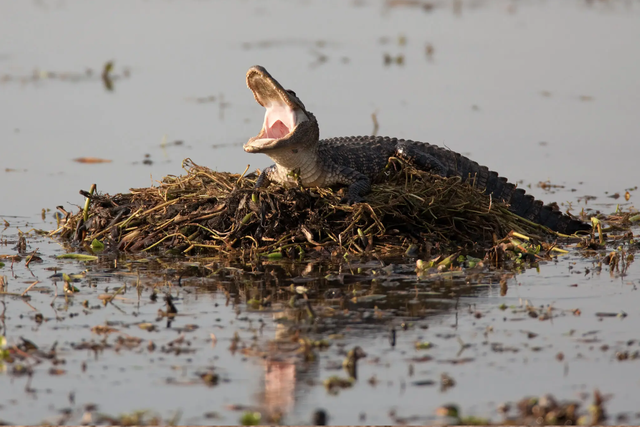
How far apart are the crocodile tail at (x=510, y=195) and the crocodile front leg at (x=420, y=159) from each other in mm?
238

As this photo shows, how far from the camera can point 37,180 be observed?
1102 cm

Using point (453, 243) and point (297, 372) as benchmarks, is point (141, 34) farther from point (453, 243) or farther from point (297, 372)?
point (297, 372)

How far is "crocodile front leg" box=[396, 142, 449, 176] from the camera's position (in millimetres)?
8812

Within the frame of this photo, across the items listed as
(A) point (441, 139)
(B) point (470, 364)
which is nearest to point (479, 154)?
(A) point (441, 139)

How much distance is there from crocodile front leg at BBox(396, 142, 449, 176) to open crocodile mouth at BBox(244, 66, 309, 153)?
105cm

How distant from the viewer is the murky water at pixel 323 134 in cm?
509

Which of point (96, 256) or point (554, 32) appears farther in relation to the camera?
point (554, 32)

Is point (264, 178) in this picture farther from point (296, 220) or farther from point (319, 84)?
point (319, 84)

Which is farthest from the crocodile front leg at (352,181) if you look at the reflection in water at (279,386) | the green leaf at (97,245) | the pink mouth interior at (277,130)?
the reflection in water at (279,386)

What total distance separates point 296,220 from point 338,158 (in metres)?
0.82

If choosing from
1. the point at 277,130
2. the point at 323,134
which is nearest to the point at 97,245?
the point at 277,130

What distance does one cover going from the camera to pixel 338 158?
855 centimetres

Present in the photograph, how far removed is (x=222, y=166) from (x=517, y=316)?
5559 millimetres

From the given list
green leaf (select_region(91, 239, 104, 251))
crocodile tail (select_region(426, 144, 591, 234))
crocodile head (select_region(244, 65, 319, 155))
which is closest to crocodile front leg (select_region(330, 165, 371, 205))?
crocodile head (select_region(244, 65, 319, 155))
